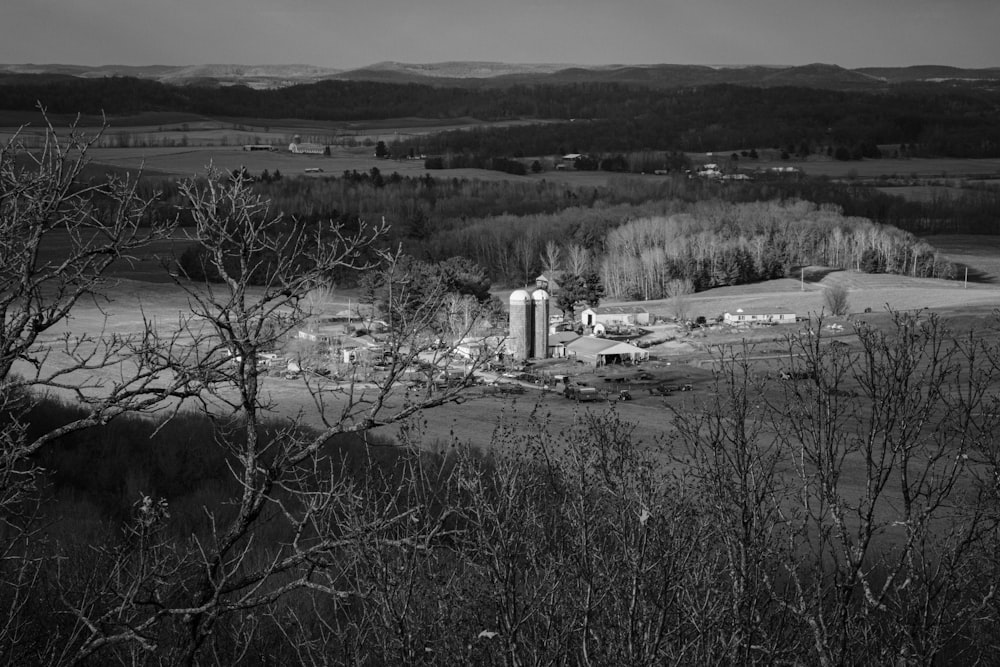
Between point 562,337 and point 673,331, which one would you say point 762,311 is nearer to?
A: point 673,331

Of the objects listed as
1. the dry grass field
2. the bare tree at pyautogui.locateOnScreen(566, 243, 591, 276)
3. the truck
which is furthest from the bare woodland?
the bare tree at pyautogui.locateOnScreen(566, 243, 591, 276)

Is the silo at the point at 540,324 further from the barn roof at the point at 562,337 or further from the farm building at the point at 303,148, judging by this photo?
the farm building at the point at 303,148

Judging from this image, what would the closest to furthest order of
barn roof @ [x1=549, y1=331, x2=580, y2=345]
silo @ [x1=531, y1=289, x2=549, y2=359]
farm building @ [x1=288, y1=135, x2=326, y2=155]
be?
1. silo @ [x1=531, y1=289, x2=549, y2=359]
2. barn roof @ [x1=549, y1=331, x2=580, y2=345]
3. farm building @ [x1=288, y1=135, x2=326, y2=155]

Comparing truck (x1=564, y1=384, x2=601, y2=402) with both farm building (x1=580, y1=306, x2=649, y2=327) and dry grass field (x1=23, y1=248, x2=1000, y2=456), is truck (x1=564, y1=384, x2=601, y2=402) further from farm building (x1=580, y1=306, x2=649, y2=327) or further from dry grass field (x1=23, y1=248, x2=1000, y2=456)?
farm building (x1=580, y1=306, x2=649, y2=327)

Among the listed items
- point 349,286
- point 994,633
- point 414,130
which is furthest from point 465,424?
point 414,130

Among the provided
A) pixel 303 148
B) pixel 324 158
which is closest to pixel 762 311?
pixel 324 158

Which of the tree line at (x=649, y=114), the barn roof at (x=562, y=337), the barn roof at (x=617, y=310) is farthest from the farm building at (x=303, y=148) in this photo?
the barn roof at (x=562, y=337)

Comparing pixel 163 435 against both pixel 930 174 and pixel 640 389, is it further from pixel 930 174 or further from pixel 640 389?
pixel 930 174
